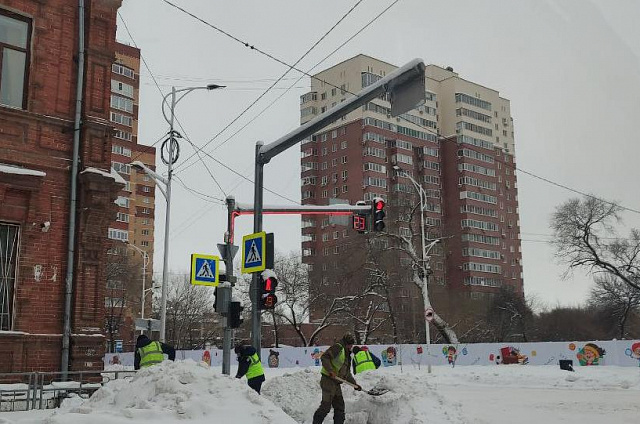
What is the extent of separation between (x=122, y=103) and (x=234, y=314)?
74.4 m

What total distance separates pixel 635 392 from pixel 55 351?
58.4 ft

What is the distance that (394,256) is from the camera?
53.4m

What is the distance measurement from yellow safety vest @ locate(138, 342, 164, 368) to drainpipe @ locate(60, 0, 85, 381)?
202 centimetres

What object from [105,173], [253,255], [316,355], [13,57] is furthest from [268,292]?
[316,355]

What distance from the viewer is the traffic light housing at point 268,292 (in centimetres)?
1430

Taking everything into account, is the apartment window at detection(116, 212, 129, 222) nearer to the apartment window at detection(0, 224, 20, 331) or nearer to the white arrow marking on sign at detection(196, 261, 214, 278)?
the white arrow marking on sign at detection(196, 261, 214, 278)

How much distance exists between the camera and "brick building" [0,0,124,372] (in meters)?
13.9

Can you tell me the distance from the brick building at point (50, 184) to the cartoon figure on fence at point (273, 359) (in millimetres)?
30968

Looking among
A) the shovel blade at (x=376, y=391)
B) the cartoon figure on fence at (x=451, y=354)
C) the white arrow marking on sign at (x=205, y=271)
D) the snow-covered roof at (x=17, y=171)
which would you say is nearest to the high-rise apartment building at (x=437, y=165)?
the cartoon figure on fence at (x=451, y=354)

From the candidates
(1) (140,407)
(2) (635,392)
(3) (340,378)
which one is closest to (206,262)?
(3) (340,378)

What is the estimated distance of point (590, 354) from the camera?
31.4m

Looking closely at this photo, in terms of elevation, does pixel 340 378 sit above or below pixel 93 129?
below

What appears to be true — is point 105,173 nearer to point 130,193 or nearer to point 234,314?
point 234,314

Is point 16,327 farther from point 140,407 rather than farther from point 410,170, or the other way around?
point 410,170
